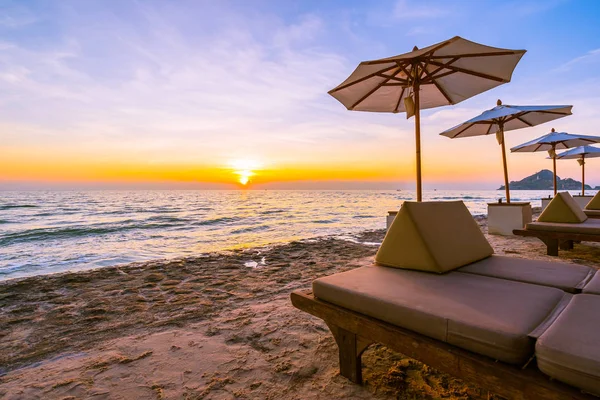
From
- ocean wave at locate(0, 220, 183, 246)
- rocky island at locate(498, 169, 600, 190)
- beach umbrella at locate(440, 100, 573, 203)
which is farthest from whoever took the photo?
rocky island at locate(498, 169, 600, 190)

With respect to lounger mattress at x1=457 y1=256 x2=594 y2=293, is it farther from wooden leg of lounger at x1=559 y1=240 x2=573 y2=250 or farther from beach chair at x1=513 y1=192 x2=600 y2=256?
wooden leg of lounger at x1=559 y1=240 x2=573 y2=250

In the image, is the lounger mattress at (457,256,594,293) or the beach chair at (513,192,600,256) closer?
the lounger mattress at (457,256,594,293)

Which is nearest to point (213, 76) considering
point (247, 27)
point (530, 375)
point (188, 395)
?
point (247, 27)

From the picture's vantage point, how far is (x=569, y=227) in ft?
15.5

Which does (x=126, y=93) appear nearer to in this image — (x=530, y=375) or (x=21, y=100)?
(x=21, y=100)

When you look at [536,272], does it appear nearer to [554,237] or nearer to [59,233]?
[554,237]

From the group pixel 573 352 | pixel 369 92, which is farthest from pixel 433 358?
pixel 369 92

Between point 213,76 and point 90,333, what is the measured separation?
344 inches

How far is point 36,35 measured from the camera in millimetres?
6875

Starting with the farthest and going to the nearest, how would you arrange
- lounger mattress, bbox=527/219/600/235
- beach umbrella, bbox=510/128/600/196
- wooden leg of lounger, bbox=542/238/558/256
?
beach umbrella, bbox=510/128/600/196, wooden leg of lounger, bbox=542/238/558/256, lounger mattress, bbox=527/219/600/235

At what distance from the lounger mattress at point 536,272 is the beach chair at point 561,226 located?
3.26 m

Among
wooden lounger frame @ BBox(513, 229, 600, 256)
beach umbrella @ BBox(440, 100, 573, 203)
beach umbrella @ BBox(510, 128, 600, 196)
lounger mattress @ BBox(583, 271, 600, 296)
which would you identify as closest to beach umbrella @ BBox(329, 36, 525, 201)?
beach umbrella @ BBox(440, 100, 573, 203)

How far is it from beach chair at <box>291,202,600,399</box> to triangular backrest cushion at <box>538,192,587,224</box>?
→ 3.99 meters

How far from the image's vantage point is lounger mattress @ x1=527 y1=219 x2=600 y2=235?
4465 mm
